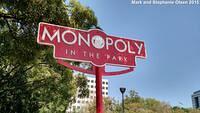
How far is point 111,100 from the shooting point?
32.1m

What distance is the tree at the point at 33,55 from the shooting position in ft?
19.1

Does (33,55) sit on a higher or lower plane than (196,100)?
higher

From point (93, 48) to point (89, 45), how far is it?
0.19 ft

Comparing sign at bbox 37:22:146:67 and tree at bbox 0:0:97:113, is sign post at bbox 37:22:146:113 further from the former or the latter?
tree at bbox 0:0:97:113

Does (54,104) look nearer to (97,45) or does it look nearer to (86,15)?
(86,15)

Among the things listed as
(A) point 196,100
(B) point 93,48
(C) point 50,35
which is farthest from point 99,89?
(A) point 196,100

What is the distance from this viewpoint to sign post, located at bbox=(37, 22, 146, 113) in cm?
352

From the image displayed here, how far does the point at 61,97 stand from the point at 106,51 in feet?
33.1

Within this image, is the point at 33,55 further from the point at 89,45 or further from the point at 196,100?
the point at 196,100

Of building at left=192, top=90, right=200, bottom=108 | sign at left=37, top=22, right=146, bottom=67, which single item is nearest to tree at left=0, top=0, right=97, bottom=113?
sign at left=37, top=22, right=146, bottom=67

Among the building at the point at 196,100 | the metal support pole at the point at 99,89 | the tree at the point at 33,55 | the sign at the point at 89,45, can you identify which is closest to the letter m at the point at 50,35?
the sign at the point at 89,45

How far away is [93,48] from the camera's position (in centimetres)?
366

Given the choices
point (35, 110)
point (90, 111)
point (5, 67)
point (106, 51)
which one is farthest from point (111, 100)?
point (106, 51)

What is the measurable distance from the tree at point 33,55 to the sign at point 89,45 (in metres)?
2.20
